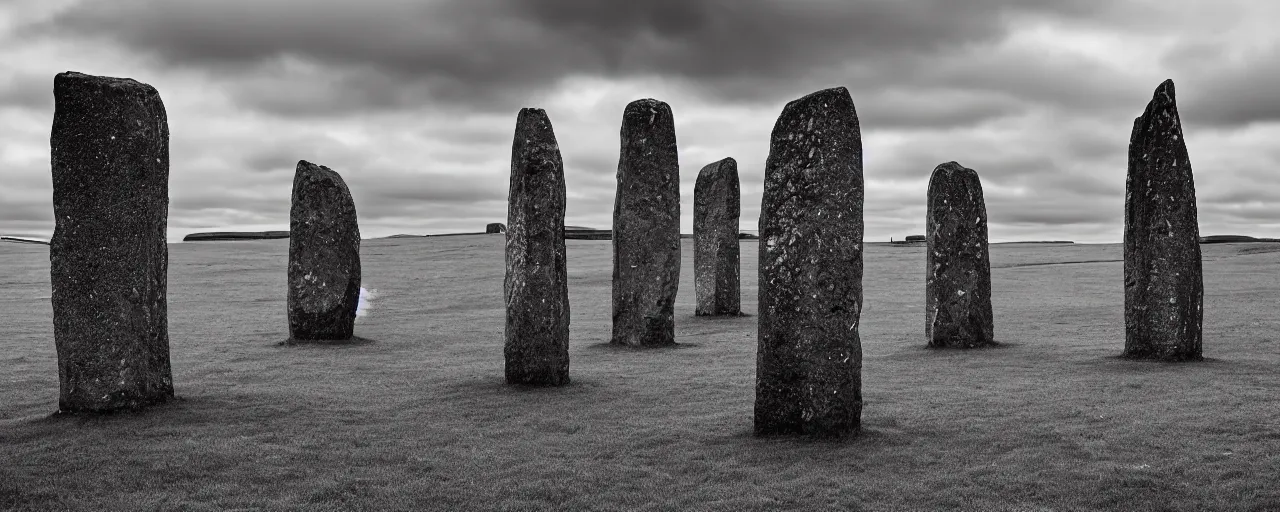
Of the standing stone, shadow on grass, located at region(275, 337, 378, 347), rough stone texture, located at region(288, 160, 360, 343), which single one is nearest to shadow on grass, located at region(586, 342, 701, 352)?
shadow on grass, located at region(275, 337, 378, 347)

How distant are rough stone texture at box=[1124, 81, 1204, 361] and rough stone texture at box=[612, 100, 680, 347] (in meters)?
9.50

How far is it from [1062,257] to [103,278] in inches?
2300

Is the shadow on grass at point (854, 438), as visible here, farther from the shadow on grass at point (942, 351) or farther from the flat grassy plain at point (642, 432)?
the shadow on grass at point (942, 351)

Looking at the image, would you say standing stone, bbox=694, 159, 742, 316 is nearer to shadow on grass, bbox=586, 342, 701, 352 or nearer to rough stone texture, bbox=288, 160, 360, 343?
shadow on grass, bbox=586, 342, 701, 352

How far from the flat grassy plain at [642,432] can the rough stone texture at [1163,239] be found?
746 millimetres

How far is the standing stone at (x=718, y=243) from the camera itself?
28938 mm

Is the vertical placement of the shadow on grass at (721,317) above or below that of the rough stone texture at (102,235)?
below

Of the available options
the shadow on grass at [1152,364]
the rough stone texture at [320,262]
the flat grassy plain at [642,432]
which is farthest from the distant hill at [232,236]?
the shadow on grass at [1152,364]

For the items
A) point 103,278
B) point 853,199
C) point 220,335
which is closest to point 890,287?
point 220,335

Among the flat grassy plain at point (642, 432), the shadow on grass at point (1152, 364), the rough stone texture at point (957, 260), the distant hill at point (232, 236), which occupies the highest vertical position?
the distant hill at point (232, 236)

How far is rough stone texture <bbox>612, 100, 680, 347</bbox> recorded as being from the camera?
840 inches

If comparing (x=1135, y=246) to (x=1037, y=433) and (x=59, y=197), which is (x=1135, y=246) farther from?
(x=59, y=197)

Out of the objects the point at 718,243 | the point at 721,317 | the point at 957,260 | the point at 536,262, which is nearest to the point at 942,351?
the point at 957,260

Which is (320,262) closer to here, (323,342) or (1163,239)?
(323,342)
